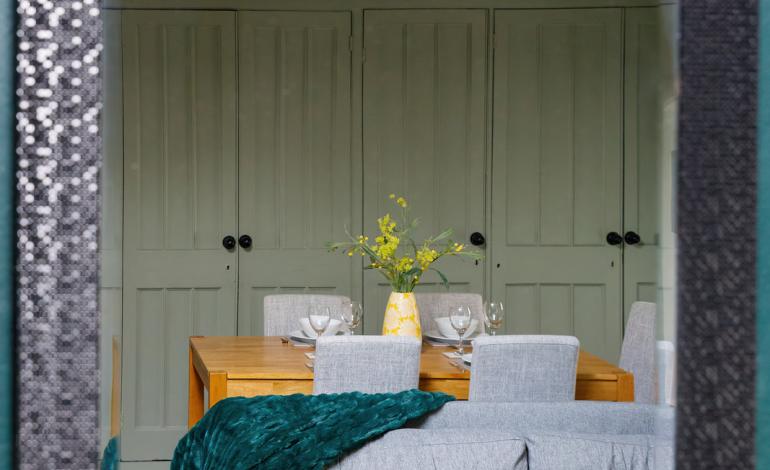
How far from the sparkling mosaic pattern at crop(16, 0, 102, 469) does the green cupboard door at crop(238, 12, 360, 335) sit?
3617mm

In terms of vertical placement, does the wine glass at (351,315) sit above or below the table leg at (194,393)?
above

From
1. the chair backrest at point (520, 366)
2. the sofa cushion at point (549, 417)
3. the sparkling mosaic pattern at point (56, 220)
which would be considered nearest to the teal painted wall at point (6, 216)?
the sparkling mosaic pattern at point (56, 220)

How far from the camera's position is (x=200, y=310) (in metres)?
4.16

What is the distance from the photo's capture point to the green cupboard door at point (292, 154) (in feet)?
13.6

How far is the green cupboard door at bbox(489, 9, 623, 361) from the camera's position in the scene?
4.21m

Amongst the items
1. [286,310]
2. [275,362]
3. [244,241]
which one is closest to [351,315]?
[275,362]

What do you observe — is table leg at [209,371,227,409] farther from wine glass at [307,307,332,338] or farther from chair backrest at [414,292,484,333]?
chair backrest at [414,292,484,333]

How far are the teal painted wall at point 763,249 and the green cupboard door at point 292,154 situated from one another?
361 centimetres

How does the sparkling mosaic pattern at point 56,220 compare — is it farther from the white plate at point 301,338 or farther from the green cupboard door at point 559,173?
the green cupboard door at point 559,173

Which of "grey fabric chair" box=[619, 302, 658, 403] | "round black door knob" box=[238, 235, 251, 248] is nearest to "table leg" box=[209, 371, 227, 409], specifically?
"grey fabric chair" box=[619, 302, 658, 403]

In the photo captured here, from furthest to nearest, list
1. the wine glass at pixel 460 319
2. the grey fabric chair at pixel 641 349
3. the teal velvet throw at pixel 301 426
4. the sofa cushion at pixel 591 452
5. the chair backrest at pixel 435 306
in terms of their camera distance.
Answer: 1. the chair backrest at pixel 435 306
2. the grey fabric chair at pixel 641 349
3. the wine glass at pixel 460 319
4. the teal velvet throw at pixel 301 426
5. the sofa cushion at pixel 591 452

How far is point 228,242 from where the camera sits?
4.14 meters

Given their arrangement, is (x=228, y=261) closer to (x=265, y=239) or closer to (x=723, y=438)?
(x=265, y=239)

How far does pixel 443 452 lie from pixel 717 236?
0.87m
